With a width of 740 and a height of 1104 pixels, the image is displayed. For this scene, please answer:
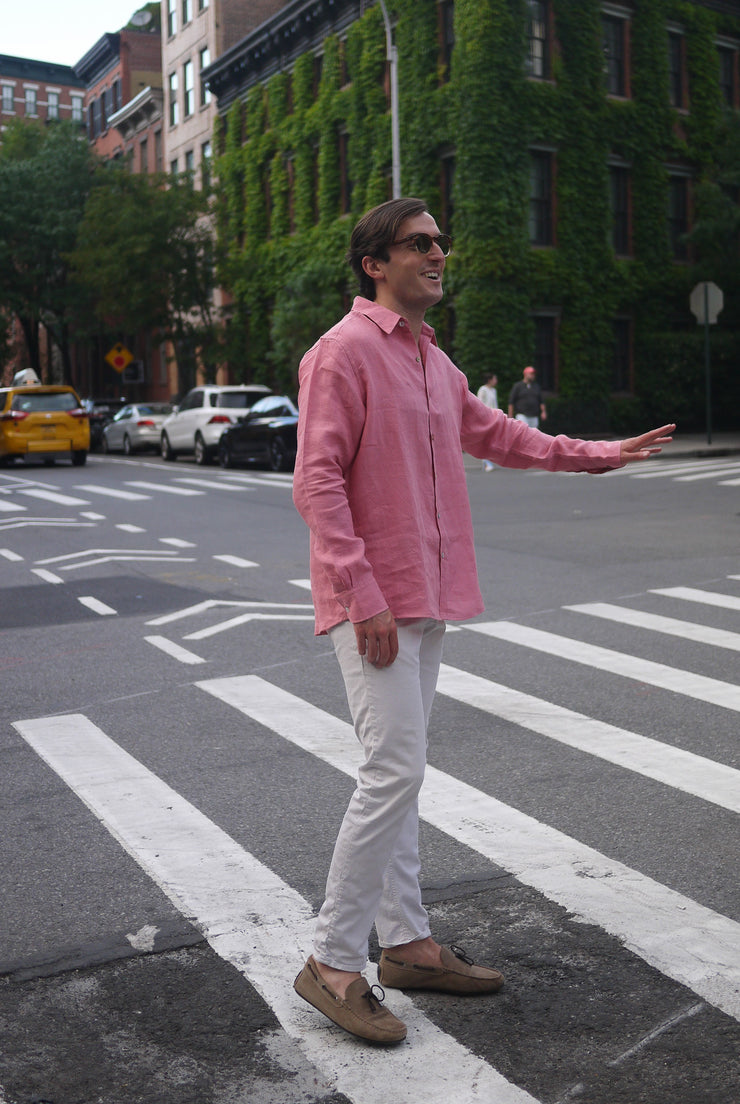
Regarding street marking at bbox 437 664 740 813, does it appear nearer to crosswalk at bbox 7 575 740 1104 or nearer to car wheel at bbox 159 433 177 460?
crosswalk at bbox 7 575 740 1104

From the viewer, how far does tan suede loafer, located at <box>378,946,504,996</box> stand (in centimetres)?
345

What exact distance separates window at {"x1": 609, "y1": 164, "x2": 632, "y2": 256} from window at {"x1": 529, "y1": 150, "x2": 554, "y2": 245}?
8.53ft

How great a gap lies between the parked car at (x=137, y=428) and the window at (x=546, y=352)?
1039 centimetres

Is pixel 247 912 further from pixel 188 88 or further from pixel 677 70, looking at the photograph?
pixel 188 88

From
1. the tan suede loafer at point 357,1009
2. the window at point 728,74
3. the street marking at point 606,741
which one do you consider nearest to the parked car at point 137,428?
the window at point 728,74

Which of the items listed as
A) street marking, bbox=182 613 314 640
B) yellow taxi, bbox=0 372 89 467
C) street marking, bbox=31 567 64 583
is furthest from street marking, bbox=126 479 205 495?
street marking, bbox=182 613 314 640

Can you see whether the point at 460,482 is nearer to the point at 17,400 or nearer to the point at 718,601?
the point at 718,601

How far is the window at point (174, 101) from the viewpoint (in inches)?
2158

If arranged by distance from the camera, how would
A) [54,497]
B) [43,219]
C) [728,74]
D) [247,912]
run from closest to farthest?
[247,912]
[54,497]
[728,74]
[43,219]

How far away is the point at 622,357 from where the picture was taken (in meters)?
36.7

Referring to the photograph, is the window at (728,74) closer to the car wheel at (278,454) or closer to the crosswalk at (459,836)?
the car wheel at (278,454)

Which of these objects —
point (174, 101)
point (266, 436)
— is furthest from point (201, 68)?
point (266, 436)

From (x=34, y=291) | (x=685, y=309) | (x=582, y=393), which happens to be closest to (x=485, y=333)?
(x=582, y=393)

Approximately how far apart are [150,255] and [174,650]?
3577cm
